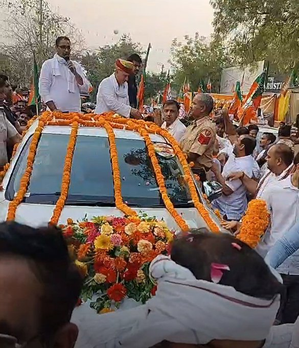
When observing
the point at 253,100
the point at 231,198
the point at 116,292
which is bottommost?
the point at 231,198

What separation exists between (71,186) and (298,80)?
2352 cm

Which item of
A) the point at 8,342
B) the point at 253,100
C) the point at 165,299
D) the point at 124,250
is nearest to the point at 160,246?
the point at 124,250

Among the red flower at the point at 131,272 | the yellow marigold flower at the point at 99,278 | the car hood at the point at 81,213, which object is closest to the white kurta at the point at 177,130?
the car hood at the point at 81,213

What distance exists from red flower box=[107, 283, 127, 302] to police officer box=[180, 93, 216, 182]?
122 inches

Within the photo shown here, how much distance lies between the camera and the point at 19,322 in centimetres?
134

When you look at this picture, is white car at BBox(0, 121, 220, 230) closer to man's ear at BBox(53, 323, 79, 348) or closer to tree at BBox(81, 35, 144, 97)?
man's ear at BBox(53, 323, 79, 348)

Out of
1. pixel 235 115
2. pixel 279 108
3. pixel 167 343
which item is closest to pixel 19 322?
pixel 167 343

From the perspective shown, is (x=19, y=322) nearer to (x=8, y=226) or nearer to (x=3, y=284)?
(x=3, y=284)

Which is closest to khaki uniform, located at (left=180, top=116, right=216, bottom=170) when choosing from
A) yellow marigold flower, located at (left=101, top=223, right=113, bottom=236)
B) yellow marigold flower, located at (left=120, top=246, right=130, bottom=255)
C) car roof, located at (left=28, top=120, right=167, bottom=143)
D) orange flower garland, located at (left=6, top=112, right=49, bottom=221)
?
car roof, located at (left=28, top=120, right=167, bottom=143)

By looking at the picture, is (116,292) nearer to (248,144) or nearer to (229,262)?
(229,262)

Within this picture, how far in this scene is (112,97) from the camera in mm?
7605

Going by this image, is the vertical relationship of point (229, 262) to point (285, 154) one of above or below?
above

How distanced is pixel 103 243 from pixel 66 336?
2.24 metres

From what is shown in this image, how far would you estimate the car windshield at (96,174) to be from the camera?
470 cm
